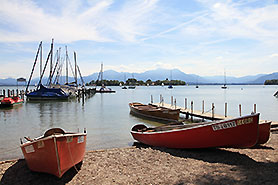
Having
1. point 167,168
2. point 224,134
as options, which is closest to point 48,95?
point 167,168

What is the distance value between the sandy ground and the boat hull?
44 cm

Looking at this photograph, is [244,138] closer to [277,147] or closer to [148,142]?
[277,147]

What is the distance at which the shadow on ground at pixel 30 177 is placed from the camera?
22.8 ft

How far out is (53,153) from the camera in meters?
6.52

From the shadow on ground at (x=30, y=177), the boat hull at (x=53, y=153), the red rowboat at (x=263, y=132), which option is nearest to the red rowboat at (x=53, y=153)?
the boat hull at (x=53, y=153)

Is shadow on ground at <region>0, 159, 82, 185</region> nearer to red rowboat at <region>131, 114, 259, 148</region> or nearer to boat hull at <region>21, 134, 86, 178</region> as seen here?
boat hull at <region>21, 134, 86, 178</region>

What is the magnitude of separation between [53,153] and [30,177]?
1.59 m

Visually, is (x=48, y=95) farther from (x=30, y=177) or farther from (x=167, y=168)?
(x=167, y=168)

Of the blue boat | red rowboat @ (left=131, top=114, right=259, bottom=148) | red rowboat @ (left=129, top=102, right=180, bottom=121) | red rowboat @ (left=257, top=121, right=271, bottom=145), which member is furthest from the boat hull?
the blue boat

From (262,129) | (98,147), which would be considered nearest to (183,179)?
(262,129)

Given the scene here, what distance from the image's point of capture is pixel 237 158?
27.7 ft

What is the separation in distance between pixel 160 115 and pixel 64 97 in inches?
1320

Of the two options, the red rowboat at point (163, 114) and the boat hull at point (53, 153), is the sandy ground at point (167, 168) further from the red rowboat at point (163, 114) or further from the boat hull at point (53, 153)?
the red rowboat at point (163, 114)

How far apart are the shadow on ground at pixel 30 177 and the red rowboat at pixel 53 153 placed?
277mm
